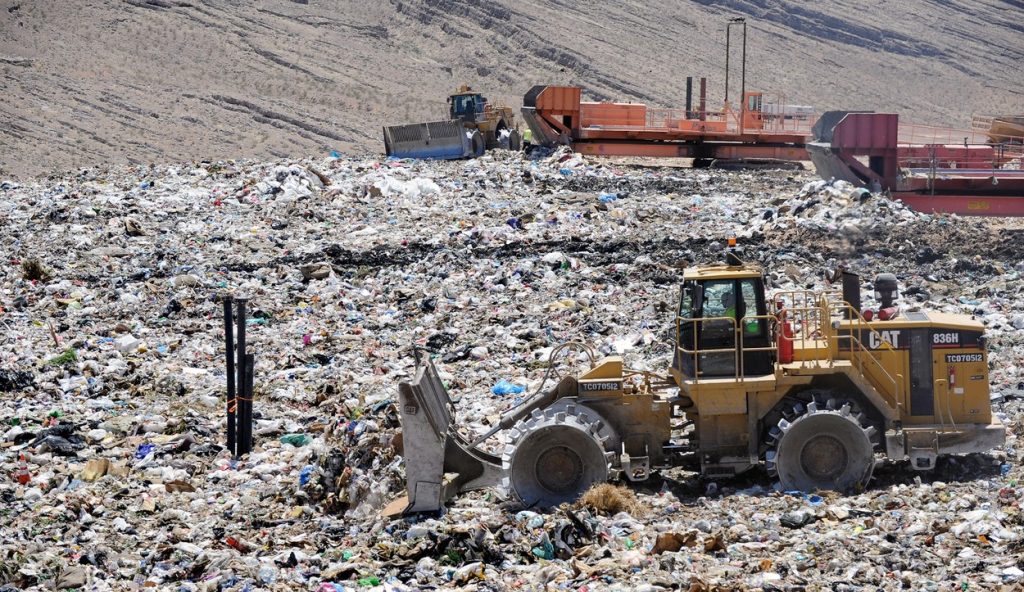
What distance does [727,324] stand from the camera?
317 inches

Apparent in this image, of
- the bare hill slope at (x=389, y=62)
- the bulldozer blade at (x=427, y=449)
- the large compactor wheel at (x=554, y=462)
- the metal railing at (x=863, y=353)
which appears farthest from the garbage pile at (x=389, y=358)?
the bare hill slope at (x=389, y=62)

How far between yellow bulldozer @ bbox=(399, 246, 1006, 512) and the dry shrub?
10.0 inches

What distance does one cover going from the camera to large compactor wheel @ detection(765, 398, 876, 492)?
793 cm

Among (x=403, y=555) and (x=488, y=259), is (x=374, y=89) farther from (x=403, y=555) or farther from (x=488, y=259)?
(x=403, y=555)

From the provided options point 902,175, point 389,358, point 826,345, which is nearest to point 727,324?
point 826,345

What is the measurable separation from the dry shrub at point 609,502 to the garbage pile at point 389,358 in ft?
0.06

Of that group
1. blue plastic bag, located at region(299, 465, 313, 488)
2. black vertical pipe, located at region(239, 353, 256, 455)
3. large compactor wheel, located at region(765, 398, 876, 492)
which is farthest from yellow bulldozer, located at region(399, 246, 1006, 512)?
black vertical pipe, located at region(239, 353, 256, 455)

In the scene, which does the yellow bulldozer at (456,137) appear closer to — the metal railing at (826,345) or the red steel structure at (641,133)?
the red steel structure at (641,133)

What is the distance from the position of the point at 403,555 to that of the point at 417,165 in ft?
58.4

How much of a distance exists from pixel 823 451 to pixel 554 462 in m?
1.75

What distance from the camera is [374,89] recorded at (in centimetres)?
4147

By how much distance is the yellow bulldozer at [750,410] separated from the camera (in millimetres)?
7898

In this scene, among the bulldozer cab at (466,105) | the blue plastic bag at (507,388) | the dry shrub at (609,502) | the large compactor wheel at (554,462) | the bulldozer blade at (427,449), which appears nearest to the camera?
the dry shrub at (609,502)

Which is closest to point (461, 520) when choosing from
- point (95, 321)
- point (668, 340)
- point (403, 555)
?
point (403, 555)
